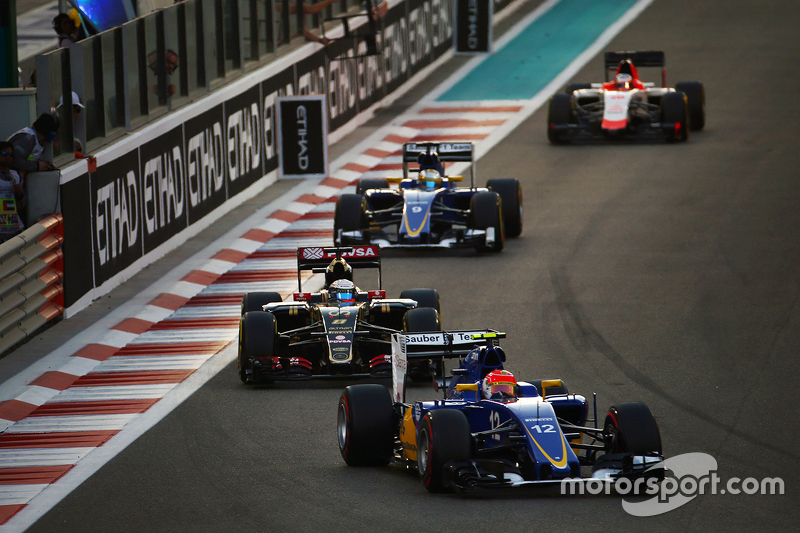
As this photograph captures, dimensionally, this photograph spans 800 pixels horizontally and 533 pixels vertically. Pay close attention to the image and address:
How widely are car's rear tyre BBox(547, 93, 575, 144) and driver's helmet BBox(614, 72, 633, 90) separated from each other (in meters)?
0.92

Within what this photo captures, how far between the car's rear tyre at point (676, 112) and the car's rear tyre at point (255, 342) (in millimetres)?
14491

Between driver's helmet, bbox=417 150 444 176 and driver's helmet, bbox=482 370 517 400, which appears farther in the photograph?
driver's helmet, bbox=417 150 444 176

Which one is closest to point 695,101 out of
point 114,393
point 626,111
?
point 626,111

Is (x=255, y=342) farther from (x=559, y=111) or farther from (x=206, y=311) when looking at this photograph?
(x=559, y=111)

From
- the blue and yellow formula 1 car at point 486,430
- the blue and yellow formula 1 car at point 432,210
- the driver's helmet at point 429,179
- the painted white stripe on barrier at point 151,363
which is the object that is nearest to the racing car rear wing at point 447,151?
the blue and yellow formula 1 car at point 432,210

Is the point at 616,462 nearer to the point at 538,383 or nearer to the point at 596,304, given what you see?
the point at 538,383

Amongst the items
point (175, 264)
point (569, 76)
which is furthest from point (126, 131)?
point (569, 76)

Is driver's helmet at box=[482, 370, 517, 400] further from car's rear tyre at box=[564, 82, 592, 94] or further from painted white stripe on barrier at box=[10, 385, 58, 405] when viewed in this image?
car's rear tyre at box=[564, 82, 592, 94]

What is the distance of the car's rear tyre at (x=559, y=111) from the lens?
25203 mm

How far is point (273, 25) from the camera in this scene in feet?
77.2

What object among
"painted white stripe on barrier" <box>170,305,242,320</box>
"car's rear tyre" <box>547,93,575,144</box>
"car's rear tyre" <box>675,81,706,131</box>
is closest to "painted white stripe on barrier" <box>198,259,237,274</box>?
"painted white stripe on barrier" <box>170,305,242,320</box>

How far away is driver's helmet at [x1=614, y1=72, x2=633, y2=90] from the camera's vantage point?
25219mm

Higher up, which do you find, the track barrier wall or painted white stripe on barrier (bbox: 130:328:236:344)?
the track barrier wall

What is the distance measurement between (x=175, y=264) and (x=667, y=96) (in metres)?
11.2
